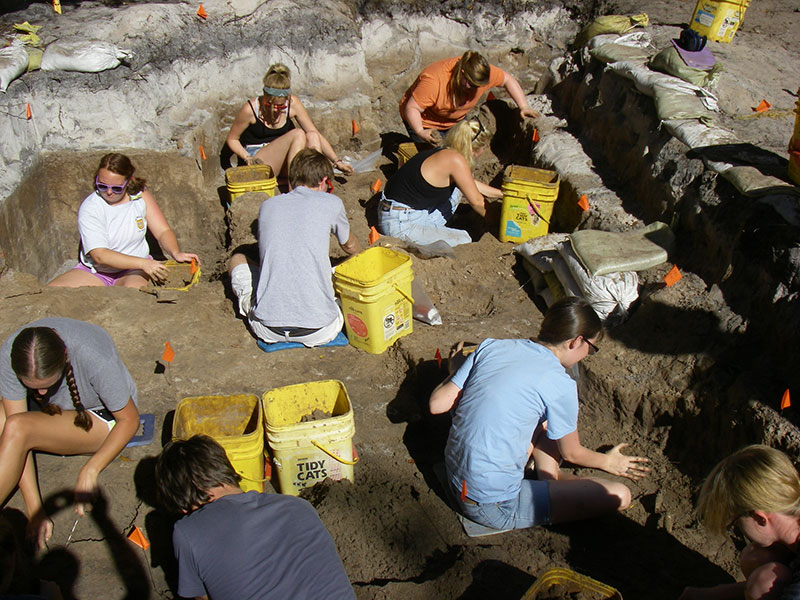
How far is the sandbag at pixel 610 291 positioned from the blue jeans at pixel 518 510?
1.50 m

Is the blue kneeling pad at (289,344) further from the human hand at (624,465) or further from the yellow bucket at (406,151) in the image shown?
the yellow bucket at (406,151)

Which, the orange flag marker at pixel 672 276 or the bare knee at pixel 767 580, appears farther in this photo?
the orange flag marker at pixel 672 276

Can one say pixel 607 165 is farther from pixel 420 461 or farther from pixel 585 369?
pixel 420 461

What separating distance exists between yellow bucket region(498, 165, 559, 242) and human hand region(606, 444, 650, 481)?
2333 mm

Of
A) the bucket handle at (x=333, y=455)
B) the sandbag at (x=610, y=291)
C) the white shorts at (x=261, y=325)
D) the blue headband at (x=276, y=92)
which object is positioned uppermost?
the blue headband at (x=276, y=92)

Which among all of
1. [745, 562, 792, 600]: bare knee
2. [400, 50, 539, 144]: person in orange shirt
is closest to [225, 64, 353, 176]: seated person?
[400, 50, 539, 144]: person in orange shirt

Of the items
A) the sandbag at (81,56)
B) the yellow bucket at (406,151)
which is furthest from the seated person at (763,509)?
the sandbag at (81,56)

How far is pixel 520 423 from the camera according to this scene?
2943 millimetres

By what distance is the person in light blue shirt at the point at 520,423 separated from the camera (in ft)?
9.53

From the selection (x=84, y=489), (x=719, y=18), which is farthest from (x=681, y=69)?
(x=84, y=489)

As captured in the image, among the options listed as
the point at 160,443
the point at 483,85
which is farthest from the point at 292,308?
the point at 483,85

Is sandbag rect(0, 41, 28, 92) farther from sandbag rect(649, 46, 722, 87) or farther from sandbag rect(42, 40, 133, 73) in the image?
sandbag rect(649, 46, 722, 87)

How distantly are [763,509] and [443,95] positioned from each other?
5109mm

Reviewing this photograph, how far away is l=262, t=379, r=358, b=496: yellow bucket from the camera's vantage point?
10.2 ft
